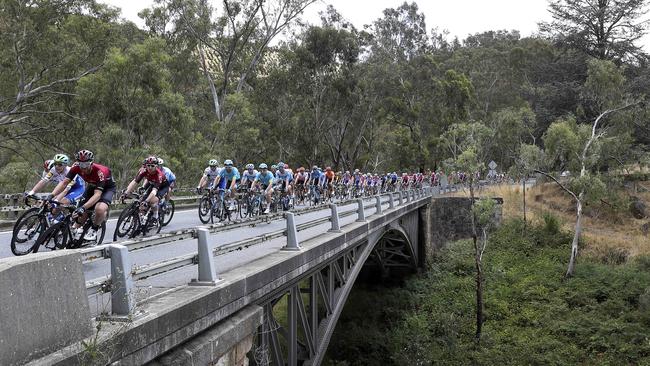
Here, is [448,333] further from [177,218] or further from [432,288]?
[177,218]

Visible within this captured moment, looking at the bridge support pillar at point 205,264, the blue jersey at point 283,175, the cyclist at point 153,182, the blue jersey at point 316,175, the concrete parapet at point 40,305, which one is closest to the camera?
the concrete parapet at point 40,305

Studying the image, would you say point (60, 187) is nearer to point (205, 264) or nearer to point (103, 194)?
point (103, 194)

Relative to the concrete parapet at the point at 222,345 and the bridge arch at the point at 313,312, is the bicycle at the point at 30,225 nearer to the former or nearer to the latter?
the bridge arch at the point at 313,312

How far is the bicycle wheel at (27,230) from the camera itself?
829 cm

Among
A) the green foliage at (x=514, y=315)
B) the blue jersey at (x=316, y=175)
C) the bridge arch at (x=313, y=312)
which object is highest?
the blue jersey at (x=316, y=175)

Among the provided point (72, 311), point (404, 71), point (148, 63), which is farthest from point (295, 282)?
point (404, 71)

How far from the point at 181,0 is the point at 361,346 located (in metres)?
25.0

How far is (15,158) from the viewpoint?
30641mm

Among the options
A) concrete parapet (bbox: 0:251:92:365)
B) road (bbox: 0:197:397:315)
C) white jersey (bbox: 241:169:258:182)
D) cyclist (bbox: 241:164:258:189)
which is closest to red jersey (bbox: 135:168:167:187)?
road (bbox: 0:197:397:315)

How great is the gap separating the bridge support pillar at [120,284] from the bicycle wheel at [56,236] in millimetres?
3939

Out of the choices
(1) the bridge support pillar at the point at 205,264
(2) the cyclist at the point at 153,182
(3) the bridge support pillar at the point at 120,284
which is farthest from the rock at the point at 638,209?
(3) the bridge support pillar at the point at 120,284

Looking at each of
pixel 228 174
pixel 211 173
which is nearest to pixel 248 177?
pixel 228 174

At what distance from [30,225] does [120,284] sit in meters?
5.38

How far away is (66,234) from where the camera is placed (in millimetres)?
7953
